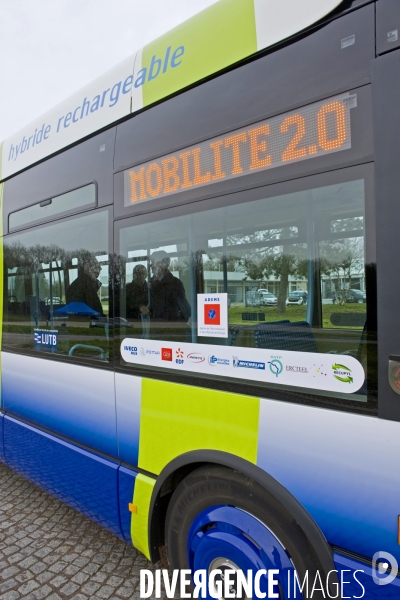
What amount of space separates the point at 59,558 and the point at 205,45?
11.5 feet

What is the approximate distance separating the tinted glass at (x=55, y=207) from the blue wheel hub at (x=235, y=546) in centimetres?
212

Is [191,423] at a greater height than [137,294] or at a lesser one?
lesser

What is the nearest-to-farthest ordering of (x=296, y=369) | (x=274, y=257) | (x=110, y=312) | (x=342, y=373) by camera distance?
(x=342, y=373), (x=296, y=369), (x=274, y=257), (x=110, y=312)

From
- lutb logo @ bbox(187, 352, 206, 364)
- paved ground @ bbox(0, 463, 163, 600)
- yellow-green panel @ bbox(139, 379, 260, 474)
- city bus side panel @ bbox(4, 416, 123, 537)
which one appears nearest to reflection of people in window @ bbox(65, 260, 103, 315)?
yellow-green panel @ bbox(139, 379, 260, 474)

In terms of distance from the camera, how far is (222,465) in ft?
6.80

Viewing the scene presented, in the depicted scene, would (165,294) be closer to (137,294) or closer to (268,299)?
(137,294)

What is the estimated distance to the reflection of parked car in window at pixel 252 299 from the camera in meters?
2.00

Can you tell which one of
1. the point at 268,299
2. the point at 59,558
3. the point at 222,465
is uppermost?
the point at 268,299

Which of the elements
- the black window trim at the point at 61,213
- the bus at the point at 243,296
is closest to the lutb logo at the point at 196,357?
the bus at the point at 243,296

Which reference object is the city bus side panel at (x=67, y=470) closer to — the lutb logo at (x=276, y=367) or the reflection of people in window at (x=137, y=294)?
the reflection of people in window at (x=137, y=294)

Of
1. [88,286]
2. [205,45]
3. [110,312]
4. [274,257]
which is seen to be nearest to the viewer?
[274,257]

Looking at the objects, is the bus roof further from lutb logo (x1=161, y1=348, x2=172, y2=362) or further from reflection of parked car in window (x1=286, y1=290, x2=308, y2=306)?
lutb logo (x1=161, y1=348, x2=172, y2=362)

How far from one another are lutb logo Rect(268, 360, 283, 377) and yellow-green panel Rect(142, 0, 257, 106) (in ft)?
4.99

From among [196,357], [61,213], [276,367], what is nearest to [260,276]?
[276,367]
